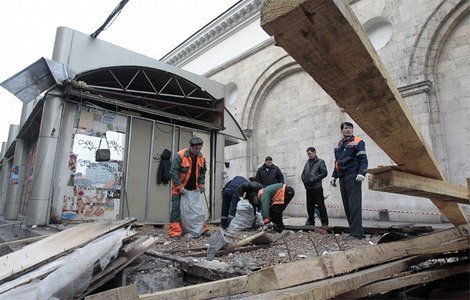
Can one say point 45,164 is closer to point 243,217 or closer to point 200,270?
point 243,217

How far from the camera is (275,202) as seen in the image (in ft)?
19.2

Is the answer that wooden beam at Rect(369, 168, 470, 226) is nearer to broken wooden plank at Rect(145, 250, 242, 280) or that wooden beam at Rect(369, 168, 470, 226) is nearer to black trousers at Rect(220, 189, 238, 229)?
broken wooden plank at Rect(145, 250, 242, 280)

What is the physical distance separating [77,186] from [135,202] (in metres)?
1.62

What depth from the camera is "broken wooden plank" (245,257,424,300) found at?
1393 millimetres

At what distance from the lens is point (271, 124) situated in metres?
13.3

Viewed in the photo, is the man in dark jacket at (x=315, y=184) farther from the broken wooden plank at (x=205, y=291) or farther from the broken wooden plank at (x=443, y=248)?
the broken wooden plank at (x=205, y=291)

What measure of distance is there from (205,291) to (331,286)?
711 millimetres

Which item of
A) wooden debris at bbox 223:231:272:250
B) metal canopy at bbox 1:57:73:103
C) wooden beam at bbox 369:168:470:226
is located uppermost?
metal canopy at bbox 1:57:73:103

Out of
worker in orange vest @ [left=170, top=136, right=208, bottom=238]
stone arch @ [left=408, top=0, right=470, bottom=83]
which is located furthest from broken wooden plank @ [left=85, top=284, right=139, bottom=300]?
stone arch @ [left=408, top=0, right=470, bottom=83]

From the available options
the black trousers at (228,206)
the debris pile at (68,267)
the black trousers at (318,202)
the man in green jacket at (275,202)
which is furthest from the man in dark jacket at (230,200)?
the debris pile at (68,267)

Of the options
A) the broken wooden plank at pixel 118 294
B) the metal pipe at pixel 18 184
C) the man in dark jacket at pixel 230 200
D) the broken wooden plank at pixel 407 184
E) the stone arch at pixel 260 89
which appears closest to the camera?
the broken wooden plank at pixel 118 294

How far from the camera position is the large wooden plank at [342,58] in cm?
101

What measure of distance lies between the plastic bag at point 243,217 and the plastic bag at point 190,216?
93 centimetres

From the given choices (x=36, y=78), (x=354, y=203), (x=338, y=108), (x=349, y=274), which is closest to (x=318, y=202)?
(x=354, y=203)
